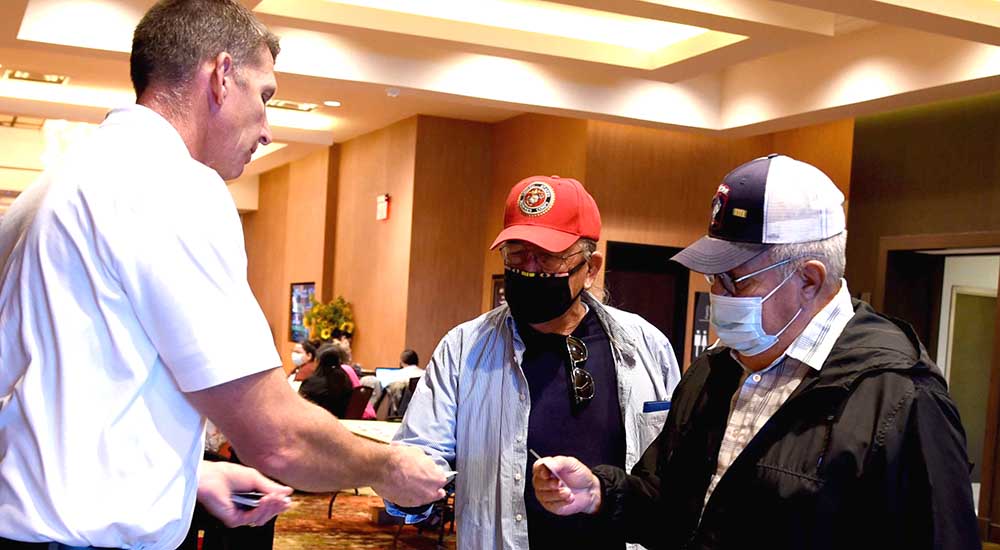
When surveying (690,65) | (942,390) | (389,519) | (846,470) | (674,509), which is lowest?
(389,519)

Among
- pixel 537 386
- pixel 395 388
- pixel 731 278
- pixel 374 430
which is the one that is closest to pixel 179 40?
pixel 731 278

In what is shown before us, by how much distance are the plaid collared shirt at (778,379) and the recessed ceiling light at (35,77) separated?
11823mm

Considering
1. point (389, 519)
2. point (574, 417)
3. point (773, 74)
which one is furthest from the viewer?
point (773, 74)

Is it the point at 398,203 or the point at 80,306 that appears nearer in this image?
the point at 80,306

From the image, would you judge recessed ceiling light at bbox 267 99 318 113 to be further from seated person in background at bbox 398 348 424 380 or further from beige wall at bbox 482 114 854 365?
seated person in background at bbox 398 348 424 380

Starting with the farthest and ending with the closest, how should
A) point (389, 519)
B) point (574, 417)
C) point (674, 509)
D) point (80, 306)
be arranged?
point (389, 519), point (574, 417), point (674, 509), point (80, 306)

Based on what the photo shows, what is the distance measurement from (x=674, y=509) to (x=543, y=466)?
271mm

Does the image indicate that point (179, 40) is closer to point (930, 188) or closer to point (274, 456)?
point (274, 456)

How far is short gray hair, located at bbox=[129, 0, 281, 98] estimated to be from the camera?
1805 millimetres

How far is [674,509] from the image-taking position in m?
2.12

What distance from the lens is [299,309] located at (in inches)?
684

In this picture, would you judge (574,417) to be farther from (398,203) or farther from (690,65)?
(398,203)

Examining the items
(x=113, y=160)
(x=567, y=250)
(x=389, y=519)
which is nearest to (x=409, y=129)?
(x=389, y=519)

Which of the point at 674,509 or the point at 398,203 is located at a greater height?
the point at 398,203
